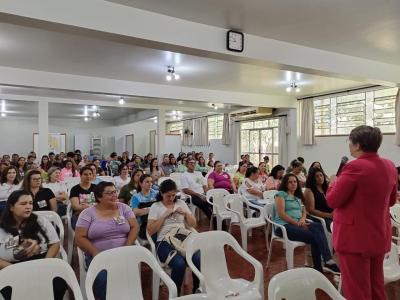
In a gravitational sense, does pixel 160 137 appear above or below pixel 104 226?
above

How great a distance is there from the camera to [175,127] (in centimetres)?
1580

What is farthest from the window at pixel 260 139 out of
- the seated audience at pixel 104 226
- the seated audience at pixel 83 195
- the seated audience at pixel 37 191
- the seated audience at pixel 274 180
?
the seated audience at pixel 104 226

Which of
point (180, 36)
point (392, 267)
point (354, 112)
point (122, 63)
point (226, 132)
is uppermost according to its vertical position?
point (122, 63)

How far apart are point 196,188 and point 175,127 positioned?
10755mm

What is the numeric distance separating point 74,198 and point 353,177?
278 centimetres

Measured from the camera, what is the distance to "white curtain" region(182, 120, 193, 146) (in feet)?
46.2

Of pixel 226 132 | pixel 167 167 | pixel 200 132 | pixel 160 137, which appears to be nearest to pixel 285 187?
pixel 167 167

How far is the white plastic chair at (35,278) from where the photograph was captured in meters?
1.64

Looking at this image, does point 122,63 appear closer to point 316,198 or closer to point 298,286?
point 316,198

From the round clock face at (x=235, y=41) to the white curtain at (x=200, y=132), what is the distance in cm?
957

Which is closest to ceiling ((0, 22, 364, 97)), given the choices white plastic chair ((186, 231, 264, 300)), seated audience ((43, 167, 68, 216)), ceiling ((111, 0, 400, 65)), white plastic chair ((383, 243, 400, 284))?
ceiling ((111, 0, 400, 65))

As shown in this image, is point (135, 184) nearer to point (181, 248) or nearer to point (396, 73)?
point (181, 248)

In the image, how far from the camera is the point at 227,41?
3.41 metres

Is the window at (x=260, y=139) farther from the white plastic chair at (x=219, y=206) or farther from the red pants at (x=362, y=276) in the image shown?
the red pants at (x=362, y=276)
